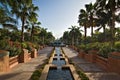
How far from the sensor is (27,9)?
28.4 m

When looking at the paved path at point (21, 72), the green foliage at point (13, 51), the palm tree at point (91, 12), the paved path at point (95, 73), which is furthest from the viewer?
the palm tree at point (91, 12)

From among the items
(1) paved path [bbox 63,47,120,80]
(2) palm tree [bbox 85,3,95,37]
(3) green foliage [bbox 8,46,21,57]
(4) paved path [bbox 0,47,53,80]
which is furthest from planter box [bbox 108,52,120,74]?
(2) palm tree [bbox 85,3,95,37]

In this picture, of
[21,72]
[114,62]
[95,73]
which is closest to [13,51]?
[21,72]

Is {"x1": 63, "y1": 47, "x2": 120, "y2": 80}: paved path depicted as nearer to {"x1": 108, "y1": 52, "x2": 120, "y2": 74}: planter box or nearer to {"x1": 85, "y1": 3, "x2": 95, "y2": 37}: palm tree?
{"x1": 108, "y1": 52, "x2": 120, "y2": 74}: planter box

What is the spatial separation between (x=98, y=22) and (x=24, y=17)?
14.3 meters

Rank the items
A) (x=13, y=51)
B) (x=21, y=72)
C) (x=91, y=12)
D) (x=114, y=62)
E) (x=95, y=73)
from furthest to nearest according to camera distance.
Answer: (x=91, y=12) < (x=13, y=51) < (x=21, y=72) < (x=114, y=62) < (x=95, y=73)

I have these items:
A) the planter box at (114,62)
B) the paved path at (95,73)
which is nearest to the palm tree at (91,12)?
the paved path at (95,73)

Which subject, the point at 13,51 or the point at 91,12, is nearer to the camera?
the point at 13,51

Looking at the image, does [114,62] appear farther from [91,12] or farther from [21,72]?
[91,12]

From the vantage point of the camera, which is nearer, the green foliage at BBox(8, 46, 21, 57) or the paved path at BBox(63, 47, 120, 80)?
the paved path at BBox(63, 47, 120, 80)

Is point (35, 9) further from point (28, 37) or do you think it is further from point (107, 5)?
point (28, 37)

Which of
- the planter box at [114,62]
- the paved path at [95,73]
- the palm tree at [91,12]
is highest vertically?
the palm tree at [91,12]

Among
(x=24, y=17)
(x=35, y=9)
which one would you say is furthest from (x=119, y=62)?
(x=35, y=9)

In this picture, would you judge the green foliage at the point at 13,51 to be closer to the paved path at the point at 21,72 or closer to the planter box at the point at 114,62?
the paved path at the point at 21,72
